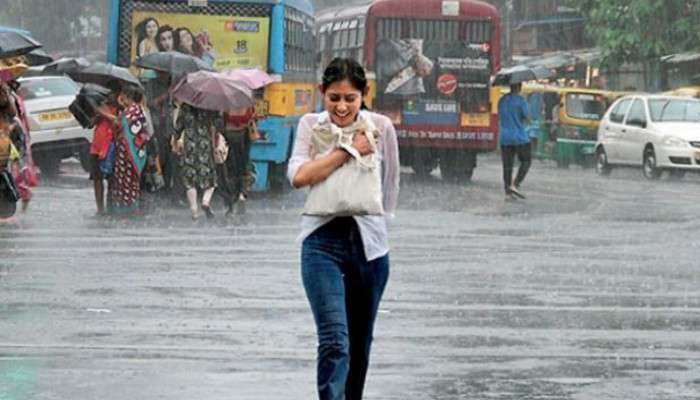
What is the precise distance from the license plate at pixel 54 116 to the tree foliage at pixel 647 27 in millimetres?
20586

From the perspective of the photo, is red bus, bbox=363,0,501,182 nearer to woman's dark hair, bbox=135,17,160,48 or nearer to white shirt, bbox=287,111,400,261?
woman's dark hair, bbox=135,17,160,48

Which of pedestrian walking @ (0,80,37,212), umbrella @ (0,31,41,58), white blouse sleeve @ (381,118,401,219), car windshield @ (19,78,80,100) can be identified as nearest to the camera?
white blouse sleeve @ (381,118,401,219)

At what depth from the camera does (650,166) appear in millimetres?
35250

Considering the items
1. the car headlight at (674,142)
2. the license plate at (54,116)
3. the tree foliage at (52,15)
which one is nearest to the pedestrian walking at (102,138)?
the license plate at (54,116)

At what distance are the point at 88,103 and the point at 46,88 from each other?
9411 mm

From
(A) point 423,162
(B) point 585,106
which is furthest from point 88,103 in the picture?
(B) point 585,106

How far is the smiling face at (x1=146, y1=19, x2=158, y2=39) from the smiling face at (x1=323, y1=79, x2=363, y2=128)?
19018 millimetres

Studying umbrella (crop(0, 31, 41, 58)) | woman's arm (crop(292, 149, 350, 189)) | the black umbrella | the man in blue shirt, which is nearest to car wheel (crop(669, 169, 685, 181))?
the man in blue shirt

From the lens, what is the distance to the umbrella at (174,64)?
75.7ft

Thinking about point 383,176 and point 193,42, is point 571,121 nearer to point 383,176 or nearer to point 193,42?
point 193,42

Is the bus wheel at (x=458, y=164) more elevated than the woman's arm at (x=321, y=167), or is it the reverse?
the woman's arm at (x=321, y=167)

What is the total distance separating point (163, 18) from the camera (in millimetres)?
26188

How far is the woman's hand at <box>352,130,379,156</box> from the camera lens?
729 cm

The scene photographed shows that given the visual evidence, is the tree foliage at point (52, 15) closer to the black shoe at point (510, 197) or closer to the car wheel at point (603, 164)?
the car wheel at point (603, 164)
